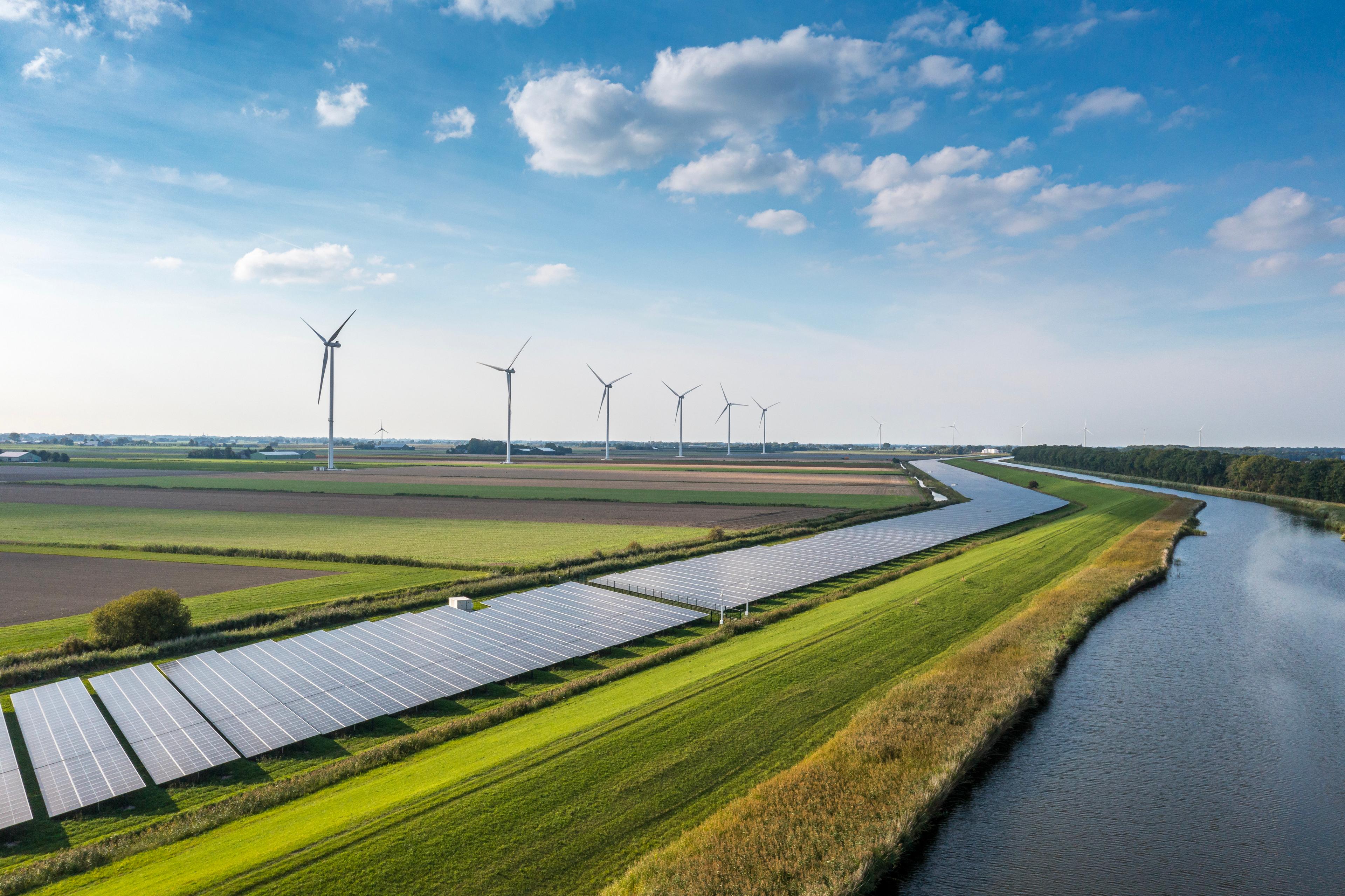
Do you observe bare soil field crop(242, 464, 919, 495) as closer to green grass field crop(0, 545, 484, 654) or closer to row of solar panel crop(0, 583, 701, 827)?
green grass field crop(0, 545, 484, 654)

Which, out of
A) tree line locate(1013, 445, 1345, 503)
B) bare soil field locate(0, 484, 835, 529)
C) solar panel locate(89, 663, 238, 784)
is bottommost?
bare soil field locate(0, 484, 835, 529)

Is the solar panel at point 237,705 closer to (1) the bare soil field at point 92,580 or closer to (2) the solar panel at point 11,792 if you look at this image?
(2) the solar panel at point 11,792

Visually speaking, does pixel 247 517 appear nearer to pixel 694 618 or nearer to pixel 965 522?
Result: pixel 694 618

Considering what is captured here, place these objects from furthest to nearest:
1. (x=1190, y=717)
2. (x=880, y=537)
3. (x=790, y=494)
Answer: (x=790, y=494), (x=880, y=537), (x=1190, y=717)

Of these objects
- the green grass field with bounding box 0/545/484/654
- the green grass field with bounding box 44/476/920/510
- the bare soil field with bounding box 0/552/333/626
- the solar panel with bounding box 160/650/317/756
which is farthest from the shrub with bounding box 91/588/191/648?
the green grass field with bounding box 44/476/920/510

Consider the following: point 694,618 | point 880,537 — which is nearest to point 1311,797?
point 694,618

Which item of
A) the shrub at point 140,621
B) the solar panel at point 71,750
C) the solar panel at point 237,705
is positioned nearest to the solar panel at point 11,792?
the solar panel at point 71,750

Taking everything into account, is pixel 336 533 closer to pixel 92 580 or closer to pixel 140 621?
pixel 92 580
